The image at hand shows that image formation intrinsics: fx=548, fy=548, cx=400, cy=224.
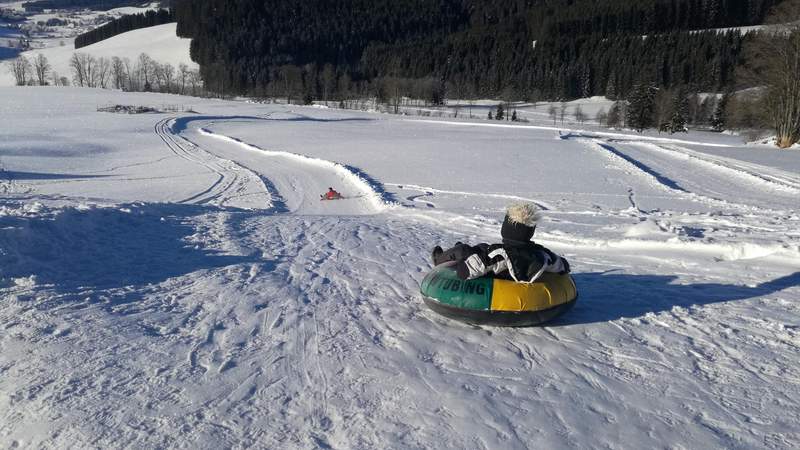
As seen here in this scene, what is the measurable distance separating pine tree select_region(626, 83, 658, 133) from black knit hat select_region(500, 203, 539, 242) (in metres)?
69.8

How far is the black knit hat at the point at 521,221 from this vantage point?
620 cm

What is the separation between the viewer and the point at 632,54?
10469cm

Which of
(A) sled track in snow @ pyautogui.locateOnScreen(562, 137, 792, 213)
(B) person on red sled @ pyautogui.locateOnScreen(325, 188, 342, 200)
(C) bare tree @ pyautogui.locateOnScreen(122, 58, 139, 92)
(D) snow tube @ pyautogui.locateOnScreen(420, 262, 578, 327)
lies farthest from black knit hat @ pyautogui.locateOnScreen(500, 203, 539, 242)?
(C) bare tree @ pyautogui.locateOnScreen(122, 58, 139, 92)

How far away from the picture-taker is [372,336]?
618cm

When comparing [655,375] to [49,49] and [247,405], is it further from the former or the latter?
[49,49]

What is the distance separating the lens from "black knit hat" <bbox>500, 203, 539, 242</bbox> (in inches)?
244

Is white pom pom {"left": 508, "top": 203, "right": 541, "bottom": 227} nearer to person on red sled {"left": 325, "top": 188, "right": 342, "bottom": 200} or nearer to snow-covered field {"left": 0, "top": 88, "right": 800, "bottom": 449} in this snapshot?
snow-covered field {"left": 0, "top": 88, "right": 800, "bottom": 449}

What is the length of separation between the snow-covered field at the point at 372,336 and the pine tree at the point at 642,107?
59.1 meters

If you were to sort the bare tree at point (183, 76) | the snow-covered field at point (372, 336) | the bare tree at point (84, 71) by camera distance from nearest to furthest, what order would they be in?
the snow-covered field at point (372, 336) → the bare tree at point (183, 76) → the bare tree at point (84, 71)

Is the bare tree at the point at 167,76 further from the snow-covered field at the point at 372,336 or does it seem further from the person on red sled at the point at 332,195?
the snow-covered field at the point at 372,336

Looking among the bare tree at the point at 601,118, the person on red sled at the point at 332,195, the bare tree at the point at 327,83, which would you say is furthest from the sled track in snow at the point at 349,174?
the bare tree at the point at 327,83

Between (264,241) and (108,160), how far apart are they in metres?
23.5

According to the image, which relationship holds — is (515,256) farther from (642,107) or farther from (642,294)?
(642,107)

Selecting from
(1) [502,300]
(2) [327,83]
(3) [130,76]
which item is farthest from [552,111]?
(3) [130,76]
